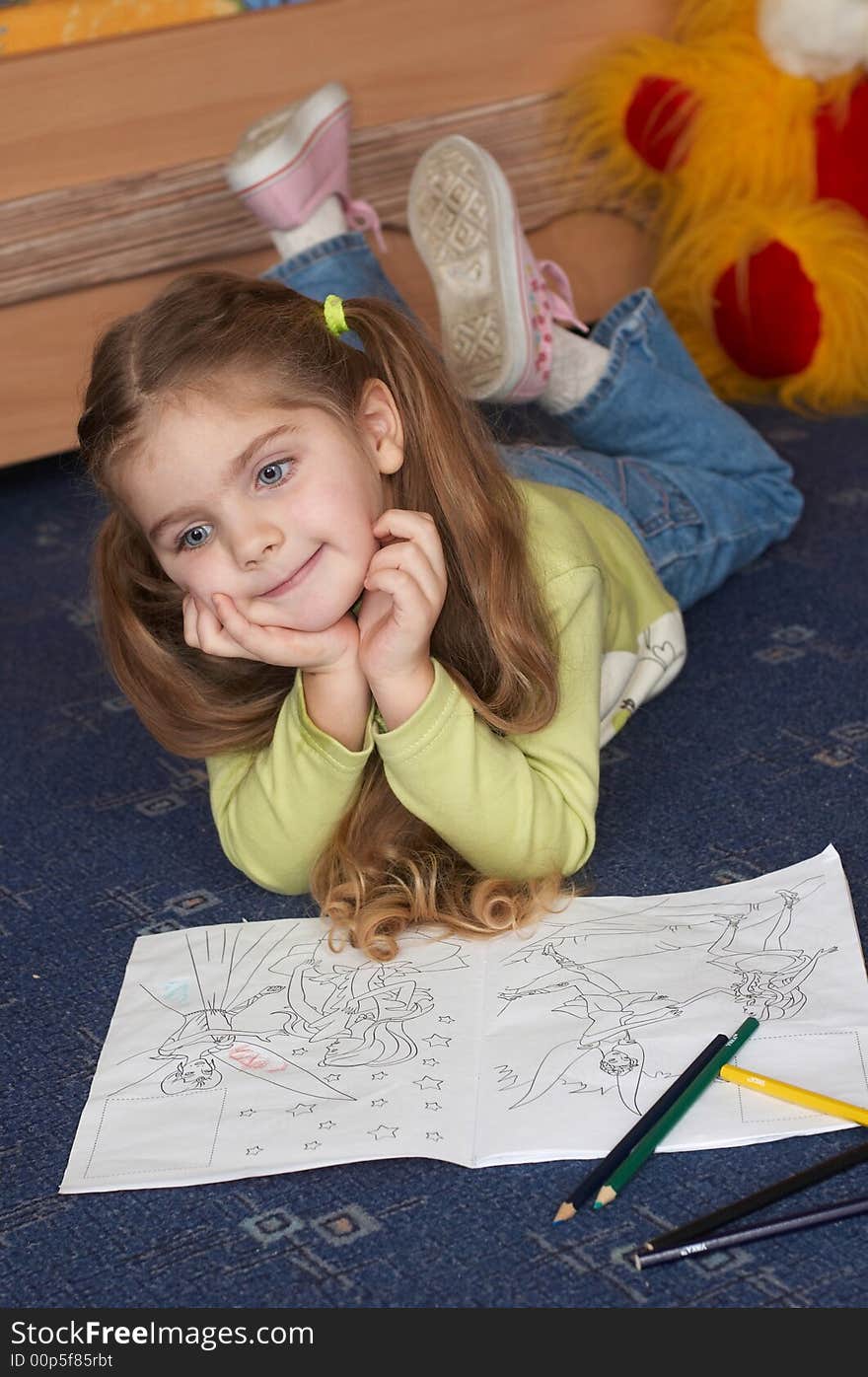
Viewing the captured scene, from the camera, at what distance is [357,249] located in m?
1.36

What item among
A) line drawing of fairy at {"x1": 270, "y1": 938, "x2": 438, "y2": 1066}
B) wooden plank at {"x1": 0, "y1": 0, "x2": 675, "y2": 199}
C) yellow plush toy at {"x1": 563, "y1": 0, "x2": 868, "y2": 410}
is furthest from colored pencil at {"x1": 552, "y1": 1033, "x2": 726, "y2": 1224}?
wooden plank at {"x1": 0, "y1": 0, "x2": 675, "y2": 199}

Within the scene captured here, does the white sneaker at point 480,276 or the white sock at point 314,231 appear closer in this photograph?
the white sneaker at point 480,276

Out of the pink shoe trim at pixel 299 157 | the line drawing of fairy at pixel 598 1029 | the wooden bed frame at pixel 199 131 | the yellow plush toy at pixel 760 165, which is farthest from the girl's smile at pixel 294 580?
the yellow plush toy at pixel 760 165

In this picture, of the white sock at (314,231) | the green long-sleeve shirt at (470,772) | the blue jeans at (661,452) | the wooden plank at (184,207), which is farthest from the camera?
the wooden plank at (184,207)

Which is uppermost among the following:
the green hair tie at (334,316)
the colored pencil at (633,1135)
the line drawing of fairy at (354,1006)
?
the green hair tie at (334,316)

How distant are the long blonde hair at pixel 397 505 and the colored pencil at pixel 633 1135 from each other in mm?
167

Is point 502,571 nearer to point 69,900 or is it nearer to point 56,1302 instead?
point 69,900

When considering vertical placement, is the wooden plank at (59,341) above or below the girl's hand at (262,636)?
below

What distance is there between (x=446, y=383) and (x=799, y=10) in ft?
2.57

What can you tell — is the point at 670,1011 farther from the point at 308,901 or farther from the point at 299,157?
the point at 299,157

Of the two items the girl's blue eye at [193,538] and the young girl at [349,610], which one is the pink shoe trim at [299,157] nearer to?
the young girl at [349,610]

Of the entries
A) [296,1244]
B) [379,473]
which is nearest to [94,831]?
[379,473]

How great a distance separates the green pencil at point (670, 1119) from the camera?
2.12 feet

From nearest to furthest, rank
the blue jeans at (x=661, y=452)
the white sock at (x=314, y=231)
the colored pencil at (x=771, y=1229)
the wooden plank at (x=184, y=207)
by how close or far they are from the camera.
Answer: the colored pencil at (x=771, y=1229) < the blue jeans at (x=661, y=452) < the white sock at (x=314, y=231) < the wooden plank at (x=184, y=207)
